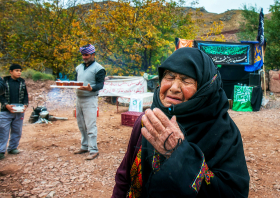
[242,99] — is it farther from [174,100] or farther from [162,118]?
[162,118]

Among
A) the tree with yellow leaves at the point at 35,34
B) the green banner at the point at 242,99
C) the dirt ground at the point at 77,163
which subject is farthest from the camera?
the tree with yellow leaves at the point at 35,34

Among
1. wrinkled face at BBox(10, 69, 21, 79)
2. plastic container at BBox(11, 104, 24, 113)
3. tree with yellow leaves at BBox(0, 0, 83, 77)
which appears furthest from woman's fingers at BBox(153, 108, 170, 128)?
tree with yellow leaves at BBox(0, 0, 83, 77)

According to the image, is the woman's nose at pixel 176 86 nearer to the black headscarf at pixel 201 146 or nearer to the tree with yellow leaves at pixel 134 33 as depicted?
the black headscarf at pixel 201 146

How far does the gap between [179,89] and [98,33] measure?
41.3ft

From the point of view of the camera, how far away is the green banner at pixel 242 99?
8695 mm

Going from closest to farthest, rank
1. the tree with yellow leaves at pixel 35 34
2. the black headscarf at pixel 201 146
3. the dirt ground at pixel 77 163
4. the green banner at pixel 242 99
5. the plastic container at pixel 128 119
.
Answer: the black headscarf at pixel 201 146 → the dirt ground at pixel 77 163 → the plastic container at pixel 128 119 → the green banner at pixel 242 99 → the tree with yellow leaves at pixel 35 34

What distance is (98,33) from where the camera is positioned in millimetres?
12633

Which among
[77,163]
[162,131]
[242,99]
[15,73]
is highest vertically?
[15,73]

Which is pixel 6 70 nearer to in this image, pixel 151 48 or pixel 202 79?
pixel 151 48

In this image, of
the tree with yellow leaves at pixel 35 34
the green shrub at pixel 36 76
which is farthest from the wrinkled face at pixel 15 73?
the tree with yellow leaves at pixel 35 34

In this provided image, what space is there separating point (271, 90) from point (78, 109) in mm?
13607

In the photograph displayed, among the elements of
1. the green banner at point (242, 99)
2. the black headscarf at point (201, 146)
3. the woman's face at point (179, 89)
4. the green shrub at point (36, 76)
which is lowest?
the green banner at point (242, 99)

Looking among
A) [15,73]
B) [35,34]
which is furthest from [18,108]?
[35,34]

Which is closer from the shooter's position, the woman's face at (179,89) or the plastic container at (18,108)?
the woman's face at (179,89)
